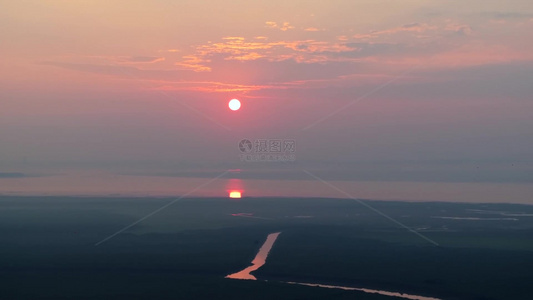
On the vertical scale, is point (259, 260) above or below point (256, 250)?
below

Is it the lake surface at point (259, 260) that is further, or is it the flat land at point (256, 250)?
the lake surface at point (259, 260)

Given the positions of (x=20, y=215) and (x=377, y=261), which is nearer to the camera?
(x=377, y=261)

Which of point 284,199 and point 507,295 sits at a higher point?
point 284,199

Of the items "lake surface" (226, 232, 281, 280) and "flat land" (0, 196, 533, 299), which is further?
"lake surface" (226, 232, 281, 280)

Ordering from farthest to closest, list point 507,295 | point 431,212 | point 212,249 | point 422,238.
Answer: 1. point 431,212
2. point 422,238
3. point 212,249
4. point 507,295

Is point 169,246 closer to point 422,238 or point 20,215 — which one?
point 422,238

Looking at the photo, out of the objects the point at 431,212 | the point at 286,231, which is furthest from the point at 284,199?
the point at 286,231

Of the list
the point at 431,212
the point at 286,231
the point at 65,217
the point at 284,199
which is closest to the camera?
the point at 286,231

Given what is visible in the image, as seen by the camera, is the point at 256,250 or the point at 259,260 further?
the point at 256,250
